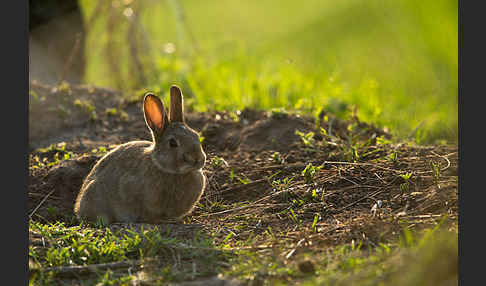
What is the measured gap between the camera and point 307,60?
914cm

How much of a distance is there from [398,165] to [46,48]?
17.8 feet

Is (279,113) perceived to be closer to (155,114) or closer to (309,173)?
(309,173)

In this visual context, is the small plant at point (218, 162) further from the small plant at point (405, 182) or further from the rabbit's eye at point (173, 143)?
the small plant at point (405, 182)

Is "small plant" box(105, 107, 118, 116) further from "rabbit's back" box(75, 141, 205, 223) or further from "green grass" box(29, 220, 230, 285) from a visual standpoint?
"green grass" box(29, 220, 230, 285)

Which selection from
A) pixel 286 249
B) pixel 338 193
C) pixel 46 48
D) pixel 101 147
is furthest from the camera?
pixel 46 48

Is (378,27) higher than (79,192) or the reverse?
higher

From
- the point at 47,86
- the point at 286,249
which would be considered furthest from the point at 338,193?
the point at 47,86

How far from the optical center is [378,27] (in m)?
12.3

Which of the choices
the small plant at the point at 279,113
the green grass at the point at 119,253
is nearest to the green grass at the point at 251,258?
the green grass at the point at 119,253

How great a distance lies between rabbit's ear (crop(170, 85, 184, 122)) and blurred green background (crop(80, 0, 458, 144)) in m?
1.75

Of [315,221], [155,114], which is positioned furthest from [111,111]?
[315,221]

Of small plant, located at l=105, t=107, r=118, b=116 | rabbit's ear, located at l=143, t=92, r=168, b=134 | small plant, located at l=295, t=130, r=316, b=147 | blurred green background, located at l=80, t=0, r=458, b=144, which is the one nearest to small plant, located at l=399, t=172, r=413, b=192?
small plant, located at l=295, t=130, r=316, b=147

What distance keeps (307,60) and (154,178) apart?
5.20 m

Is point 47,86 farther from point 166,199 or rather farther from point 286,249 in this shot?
point 286,249
